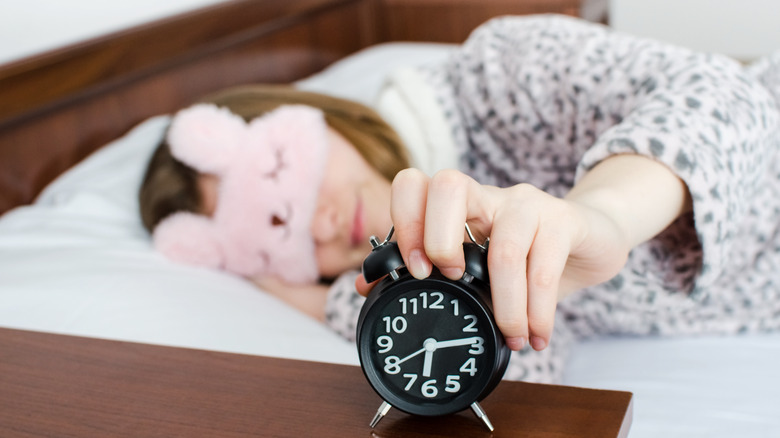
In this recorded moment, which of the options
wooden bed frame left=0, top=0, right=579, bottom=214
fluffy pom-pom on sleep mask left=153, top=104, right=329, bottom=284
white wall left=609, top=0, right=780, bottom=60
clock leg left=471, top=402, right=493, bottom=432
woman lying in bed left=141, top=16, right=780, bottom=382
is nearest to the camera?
clock leg left=471, top=402, right=493, bottom=432

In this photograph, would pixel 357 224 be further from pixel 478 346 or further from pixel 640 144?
pixel 478 346

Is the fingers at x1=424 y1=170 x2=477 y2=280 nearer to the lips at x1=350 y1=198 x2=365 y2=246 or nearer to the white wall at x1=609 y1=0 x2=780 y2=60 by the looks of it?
the lips at x1=350 y1=198 x2=365 y2=246

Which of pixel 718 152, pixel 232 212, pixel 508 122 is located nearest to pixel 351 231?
pixel 232 212

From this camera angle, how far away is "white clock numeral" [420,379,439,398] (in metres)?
0.43

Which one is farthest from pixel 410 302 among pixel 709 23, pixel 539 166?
pixel 709 23

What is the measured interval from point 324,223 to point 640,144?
482 millimetres

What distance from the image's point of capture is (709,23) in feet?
8.62

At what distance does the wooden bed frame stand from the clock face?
0.89m

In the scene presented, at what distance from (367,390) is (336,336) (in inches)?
17.7

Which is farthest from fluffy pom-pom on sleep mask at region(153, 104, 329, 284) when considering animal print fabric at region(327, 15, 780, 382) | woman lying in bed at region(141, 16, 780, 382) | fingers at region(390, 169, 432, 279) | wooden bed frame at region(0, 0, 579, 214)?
fingers at region(390, 169, 432, 279)

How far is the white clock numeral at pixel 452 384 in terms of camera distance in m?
0.42

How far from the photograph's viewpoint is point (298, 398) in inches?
17.9

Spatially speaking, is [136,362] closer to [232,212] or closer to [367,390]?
[367,390]

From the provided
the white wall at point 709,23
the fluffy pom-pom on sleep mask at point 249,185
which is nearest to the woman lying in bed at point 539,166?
the fluffy pom-pom on sleep mask at point 249,185
